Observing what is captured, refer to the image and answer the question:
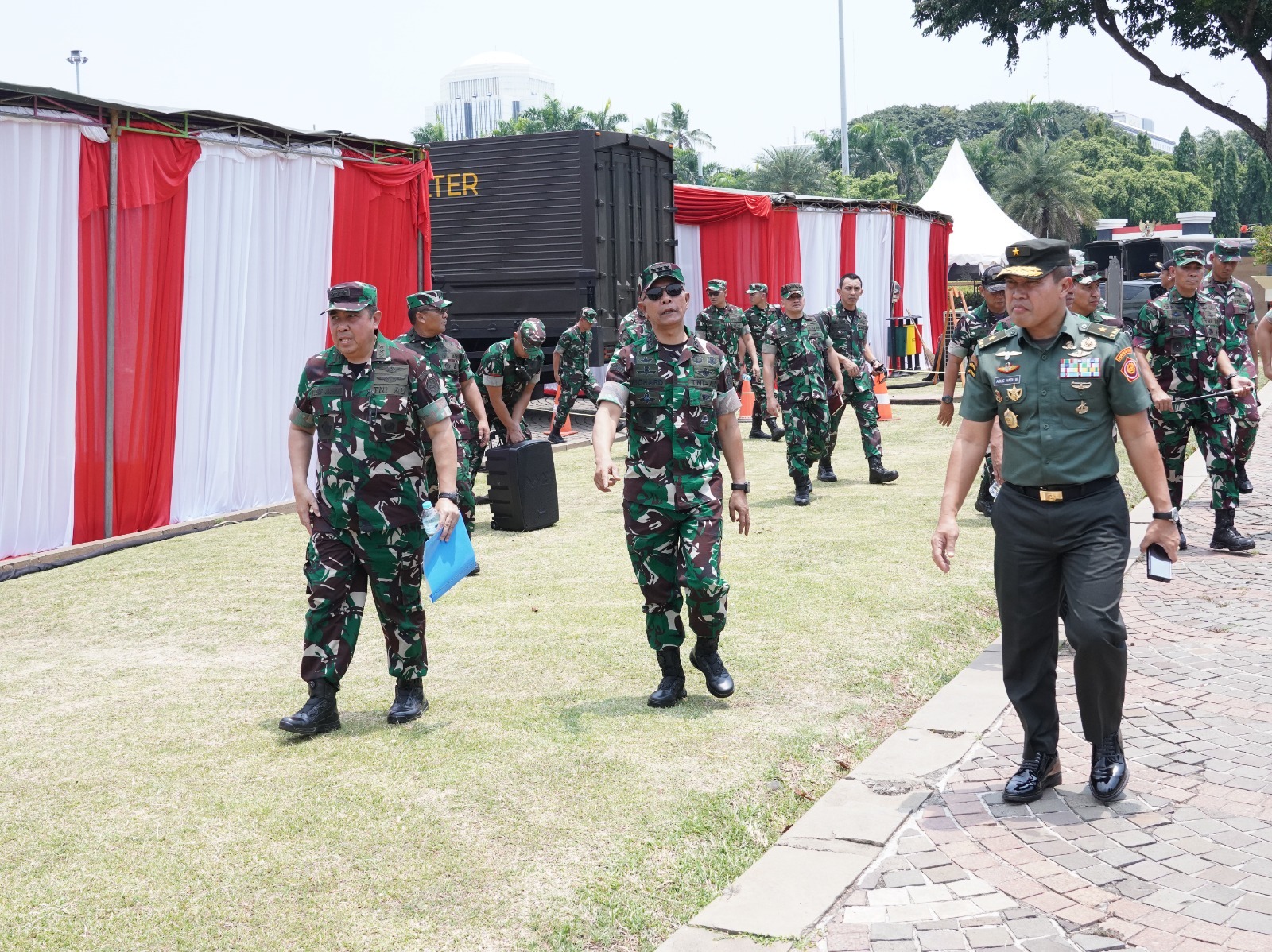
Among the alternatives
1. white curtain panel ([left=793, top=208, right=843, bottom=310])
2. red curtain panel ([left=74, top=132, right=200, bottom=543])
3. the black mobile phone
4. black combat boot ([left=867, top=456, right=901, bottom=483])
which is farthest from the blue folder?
white curtain panel ([left=793, top=208, right=843, bottom=310])

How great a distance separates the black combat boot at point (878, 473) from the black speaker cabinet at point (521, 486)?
135 inches

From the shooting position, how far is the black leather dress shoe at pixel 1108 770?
15.2 feet

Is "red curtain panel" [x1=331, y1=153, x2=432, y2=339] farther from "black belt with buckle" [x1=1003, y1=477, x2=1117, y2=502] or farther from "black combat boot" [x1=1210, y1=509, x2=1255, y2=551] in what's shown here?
"black belt with buckle" [x1=1003, y1=477, x2=1117, y2=502]

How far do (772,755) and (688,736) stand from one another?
1.28ft

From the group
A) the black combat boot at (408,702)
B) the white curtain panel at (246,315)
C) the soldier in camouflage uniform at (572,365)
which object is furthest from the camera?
the soldier in camouflage uniform at (572,365)

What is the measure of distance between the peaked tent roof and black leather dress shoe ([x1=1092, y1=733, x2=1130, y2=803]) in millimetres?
30700

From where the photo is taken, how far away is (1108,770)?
4656 mm

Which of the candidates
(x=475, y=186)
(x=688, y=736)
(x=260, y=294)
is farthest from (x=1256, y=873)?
(x=475, y=186)

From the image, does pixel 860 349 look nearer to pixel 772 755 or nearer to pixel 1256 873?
pixel 772 755

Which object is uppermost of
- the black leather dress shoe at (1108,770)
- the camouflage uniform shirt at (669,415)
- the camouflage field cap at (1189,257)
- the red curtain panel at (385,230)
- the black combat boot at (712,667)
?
the red curtain panel at (385,230)

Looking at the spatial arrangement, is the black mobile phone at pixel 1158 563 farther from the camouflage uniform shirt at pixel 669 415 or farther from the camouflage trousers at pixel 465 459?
the camouflage trousers at pixel 465 459

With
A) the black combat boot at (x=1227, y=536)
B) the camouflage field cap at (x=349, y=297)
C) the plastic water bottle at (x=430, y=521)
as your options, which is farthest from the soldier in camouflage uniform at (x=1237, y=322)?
the camouflage field cap at (x=349, y=297)

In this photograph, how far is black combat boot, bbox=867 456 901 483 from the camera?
41.7 feet

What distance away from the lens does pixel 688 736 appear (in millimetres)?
5371
